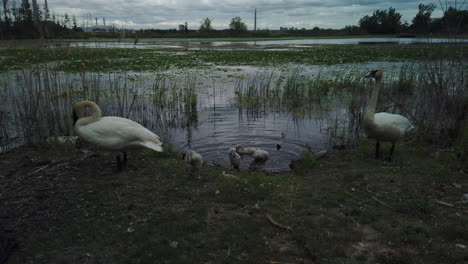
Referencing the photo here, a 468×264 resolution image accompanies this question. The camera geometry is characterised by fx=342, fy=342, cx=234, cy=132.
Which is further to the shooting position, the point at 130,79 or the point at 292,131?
the point at 130,79

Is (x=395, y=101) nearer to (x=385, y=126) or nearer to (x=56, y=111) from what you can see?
(x=385, y=126)

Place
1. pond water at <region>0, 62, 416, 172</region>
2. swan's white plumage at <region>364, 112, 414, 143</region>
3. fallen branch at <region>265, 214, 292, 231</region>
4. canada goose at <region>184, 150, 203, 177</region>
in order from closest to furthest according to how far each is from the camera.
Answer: fallen branch at <region>265, 214, 292, 231</region> < canada goose at <region>184, 150, 203, 177</region> < swan's white plumage at <region>364, 112, 414, 143</region> < pond water at <region>0, 62, 416, 172</region>

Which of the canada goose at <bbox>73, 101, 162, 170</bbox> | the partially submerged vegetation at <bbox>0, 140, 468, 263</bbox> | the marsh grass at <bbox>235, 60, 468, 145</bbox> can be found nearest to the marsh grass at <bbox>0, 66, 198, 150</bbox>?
the partially submerged vegetation at <bbox>0, 140, 468, 263</bbox>

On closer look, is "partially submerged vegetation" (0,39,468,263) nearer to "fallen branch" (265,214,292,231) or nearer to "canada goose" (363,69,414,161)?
"fallen branch" (265,214,292,231)

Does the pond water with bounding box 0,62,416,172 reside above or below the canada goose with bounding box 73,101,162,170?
below

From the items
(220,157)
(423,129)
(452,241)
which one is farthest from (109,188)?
(423,129)

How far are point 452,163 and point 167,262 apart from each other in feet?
17.5

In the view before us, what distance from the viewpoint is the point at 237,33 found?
78688 millimetres

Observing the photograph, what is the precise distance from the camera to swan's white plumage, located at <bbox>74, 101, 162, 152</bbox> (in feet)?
18.6

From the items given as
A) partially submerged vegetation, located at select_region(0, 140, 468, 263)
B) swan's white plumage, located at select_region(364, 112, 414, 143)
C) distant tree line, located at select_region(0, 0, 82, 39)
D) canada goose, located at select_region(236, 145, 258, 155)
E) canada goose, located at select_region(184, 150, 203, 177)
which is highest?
distant tree line, located at select_region(0, 0, 82, 39)

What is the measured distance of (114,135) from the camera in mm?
5664

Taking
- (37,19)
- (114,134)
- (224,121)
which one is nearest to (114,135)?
(114,134)

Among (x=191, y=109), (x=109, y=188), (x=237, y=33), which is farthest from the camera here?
(x=237, y=33)

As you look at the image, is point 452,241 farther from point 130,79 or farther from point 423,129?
point 130,79
